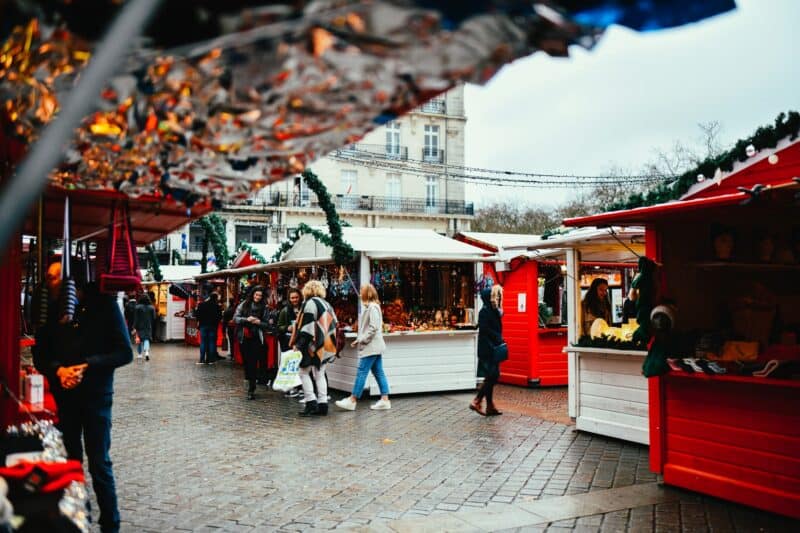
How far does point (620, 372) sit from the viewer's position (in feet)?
25.3

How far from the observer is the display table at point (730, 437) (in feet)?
16.6

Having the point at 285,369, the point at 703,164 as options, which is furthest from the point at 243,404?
the point at 703,164

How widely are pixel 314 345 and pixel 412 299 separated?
11.1 feet

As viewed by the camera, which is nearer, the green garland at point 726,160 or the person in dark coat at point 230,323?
the green garland at point 726,160

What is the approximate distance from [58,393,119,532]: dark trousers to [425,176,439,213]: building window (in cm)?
4115

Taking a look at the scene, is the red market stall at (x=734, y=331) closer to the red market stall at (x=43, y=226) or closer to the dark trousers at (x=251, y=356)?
the red market stall at (x=43, y=226)

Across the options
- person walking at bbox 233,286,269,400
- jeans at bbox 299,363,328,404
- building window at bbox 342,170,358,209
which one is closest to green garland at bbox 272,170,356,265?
person walking at bbox 233,286,269,400

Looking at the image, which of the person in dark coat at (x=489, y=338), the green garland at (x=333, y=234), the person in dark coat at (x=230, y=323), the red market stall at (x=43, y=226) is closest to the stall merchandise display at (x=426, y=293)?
the green garland at (x=333, y=234)

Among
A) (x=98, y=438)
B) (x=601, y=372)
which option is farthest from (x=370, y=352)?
(x=98, y=438)

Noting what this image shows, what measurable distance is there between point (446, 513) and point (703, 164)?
393 cm

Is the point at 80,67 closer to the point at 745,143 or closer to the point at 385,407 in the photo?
the point at 745,143

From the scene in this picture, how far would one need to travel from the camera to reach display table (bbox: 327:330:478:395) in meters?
11.1

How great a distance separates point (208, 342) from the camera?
1639 cm

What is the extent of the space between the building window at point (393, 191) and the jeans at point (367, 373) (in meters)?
34.4
